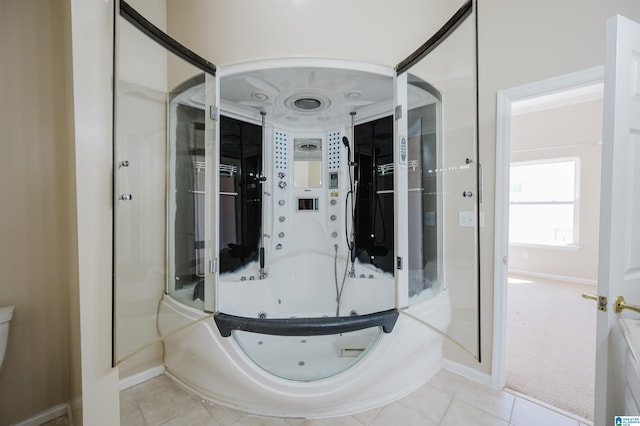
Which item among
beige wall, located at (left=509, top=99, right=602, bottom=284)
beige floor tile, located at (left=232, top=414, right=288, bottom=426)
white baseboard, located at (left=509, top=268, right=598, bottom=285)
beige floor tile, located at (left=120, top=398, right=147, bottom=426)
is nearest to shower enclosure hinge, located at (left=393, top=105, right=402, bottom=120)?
beige floor tile, located at (left=232, top=414, right=288, bottom=426)

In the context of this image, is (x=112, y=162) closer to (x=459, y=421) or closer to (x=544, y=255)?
(x=459, y=421)

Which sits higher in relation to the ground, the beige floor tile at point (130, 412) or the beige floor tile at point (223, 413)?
the beige floor tile at point (223, 413)

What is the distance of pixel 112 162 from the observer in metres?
1.10

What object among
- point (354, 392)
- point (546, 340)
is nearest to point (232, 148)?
point (354, 392)

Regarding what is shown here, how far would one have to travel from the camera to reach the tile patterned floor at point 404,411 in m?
1.46

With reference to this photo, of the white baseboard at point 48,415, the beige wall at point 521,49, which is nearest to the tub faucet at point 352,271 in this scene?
the beige wall at point 521,49

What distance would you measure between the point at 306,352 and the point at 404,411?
0.70 metres

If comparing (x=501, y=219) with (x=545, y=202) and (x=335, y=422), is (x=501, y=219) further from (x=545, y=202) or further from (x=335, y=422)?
(x=545, y=202)

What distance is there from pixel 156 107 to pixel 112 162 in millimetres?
727

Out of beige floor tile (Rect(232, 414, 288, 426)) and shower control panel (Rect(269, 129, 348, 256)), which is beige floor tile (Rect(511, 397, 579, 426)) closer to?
beige floor tile (Rect(232, 414, 288, 426))

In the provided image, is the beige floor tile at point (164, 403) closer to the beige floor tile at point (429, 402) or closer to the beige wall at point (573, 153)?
the beige floor tile at point (429, 402)

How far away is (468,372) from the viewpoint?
72.6 inches

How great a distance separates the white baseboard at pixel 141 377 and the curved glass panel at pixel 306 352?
880 millimetres

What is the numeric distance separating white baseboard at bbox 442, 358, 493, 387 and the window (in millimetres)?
3349
